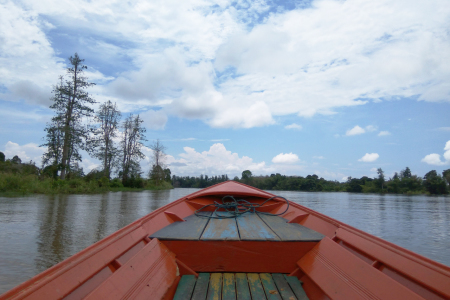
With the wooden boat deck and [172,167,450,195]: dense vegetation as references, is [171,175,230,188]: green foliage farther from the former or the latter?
the wooden boat deck

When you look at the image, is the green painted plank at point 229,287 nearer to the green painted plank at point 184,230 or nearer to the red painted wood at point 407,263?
the green painted plank at point 184,230

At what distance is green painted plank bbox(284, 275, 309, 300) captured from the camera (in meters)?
1.66

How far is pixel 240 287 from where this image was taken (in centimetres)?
174

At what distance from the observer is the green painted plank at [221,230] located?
1.98 m

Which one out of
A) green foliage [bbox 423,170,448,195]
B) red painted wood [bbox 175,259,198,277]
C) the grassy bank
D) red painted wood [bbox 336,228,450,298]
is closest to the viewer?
red painted wood [bbox 336,228,450,298]

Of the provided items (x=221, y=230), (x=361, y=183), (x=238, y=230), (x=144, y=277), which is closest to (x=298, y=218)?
(x=238, y=230)

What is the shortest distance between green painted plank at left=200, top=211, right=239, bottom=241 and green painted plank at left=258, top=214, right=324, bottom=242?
0.34 m

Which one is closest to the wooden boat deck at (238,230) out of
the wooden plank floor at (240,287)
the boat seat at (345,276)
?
the boat seat at (345,276)

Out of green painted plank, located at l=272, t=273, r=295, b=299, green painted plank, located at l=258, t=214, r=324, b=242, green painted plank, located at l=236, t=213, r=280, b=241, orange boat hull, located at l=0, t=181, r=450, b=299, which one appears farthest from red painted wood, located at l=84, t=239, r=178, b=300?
green painted plank, located at l=258, t=214, r=324, b=242

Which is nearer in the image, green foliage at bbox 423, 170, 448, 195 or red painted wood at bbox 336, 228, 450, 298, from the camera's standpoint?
red painted wood at bbox 336, 228, 450, 298

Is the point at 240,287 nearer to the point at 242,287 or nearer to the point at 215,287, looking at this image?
the point at 242,287

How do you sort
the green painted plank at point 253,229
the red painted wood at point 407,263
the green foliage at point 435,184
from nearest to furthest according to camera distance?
the red painted wood at point 407,263
the green painted plank at point 253,229
the green foliage at point 435,184

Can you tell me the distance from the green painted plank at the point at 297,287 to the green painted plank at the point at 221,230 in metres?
0.45

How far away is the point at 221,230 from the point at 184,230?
31 cm
